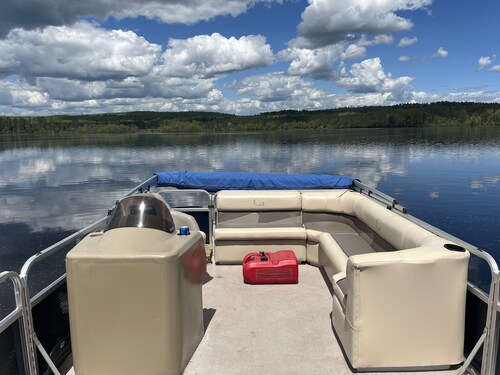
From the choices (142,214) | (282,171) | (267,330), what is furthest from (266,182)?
(282,171)

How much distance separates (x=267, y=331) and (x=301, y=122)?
10213 cm

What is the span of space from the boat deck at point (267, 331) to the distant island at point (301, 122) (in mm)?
94659

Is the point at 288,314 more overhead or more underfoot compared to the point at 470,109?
more underfoot

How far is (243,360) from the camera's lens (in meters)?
2.86

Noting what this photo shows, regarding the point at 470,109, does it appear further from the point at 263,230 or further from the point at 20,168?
the point at 263,230

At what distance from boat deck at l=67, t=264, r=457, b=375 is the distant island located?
9466cm

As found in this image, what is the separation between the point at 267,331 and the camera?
10.8ft

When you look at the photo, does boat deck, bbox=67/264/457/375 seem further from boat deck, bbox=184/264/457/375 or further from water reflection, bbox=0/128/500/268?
water reflection, bbox=0/128/500/268

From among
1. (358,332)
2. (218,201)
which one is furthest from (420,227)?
(218,201)

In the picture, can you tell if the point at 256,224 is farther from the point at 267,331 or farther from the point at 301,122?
the point at 301,122

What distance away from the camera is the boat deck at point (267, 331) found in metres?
2.78

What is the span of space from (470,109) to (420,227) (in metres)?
107

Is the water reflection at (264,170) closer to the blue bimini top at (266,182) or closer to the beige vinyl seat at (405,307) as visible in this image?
the blue bimini top at (266,182)

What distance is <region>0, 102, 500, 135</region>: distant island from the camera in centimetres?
9175
